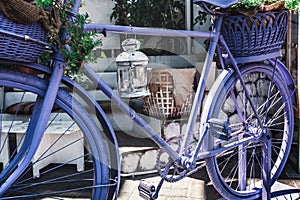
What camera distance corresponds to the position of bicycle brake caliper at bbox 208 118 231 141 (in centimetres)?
178

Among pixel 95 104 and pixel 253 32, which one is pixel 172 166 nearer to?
pixel 95 104

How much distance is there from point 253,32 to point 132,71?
0.68 metres

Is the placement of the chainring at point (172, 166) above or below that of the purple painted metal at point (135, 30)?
below

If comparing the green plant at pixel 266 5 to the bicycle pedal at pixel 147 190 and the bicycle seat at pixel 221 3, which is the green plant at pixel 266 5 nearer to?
the bicycle seat at pixel 221 3

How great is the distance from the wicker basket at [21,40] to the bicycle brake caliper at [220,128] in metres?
0.96

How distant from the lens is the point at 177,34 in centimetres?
178

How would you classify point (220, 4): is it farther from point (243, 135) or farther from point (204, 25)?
point (204, 25)

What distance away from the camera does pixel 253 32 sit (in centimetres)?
194

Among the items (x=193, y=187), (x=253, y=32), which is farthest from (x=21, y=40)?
(x=193, y=187)

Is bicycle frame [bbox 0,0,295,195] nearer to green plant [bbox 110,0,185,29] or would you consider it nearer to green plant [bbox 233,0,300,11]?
green plant [bbox 233,0,300,11]

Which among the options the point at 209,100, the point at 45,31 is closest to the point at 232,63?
the point at 209,100

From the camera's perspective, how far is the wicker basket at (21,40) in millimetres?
1090

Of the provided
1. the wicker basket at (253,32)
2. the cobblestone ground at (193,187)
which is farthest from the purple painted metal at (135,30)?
the cobblestone ground at (193,187)

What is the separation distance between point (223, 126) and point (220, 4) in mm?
613
